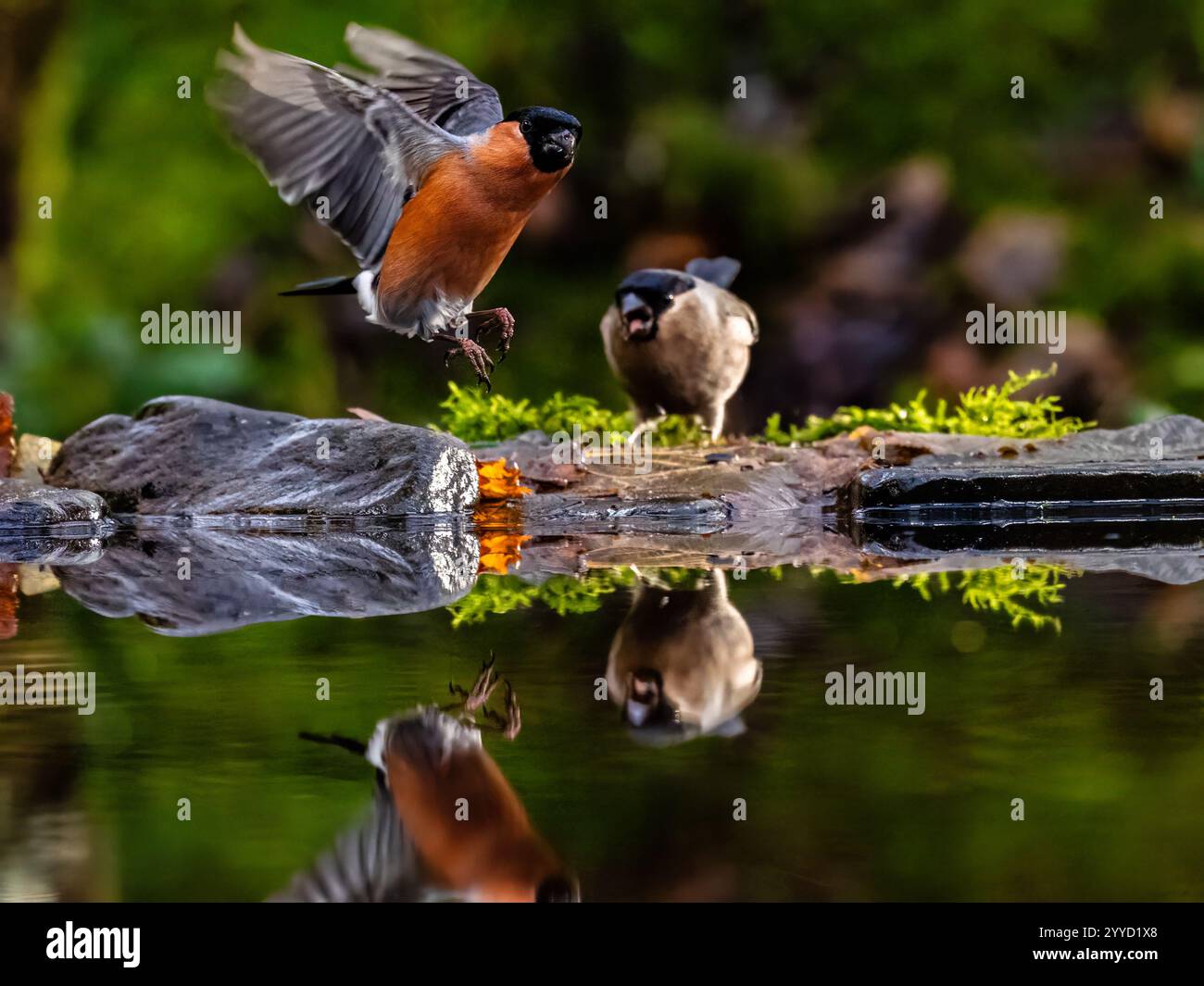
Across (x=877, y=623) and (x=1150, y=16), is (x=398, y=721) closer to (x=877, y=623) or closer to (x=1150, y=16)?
(x=877, y=623)

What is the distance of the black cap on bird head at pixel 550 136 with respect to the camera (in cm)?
550

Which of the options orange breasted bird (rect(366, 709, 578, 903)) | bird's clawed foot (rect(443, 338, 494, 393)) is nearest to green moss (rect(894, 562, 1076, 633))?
orange breasted bird (rect(366, 709, 578, 903))

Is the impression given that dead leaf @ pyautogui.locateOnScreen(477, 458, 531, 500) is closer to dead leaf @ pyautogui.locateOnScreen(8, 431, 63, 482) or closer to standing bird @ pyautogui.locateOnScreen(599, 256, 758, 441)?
standing bird @ pyautogui.locateOnScreen(599, 256, 758, 441)

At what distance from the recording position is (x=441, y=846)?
7.04 feet

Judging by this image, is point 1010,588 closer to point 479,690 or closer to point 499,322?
point 479,690

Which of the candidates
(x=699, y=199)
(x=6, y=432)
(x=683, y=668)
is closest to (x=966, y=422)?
(x=699, y=199)

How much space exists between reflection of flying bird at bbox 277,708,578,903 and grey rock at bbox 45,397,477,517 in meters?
4.86

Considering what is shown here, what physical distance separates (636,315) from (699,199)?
545cm

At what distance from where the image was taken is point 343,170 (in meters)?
5.85

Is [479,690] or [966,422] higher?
[966,422]

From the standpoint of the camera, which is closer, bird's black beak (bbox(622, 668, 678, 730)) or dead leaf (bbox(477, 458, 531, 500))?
bird's black beak (bbox(622, 668, 678, 730))

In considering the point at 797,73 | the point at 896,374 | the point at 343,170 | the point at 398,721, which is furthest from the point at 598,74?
the point at 398,721

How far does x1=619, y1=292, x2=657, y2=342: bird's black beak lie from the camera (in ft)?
26.6

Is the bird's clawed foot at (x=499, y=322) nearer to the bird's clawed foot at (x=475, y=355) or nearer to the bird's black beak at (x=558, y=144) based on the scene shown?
the bird's clawed foot at (x=475, y=355)
